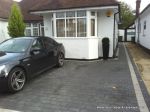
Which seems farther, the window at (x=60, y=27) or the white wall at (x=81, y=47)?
the window at (x=60, y=27)

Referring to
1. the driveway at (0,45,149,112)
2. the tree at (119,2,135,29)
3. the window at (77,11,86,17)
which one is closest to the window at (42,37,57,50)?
the driveway at (0,45,149,112)

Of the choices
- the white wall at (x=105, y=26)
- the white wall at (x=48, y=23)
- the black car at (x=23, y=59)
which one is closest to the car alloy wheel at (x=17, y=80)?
the black car at (x=23, y=59)

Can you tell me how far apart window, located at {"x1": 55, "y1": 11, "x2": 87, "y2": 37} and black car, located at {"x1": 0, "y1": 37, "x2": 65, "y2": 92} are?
8.69 feet

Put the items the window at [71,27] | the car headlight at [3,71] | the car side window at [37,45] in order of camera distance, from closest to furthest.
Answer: the car headlight at [3,71] → the car side window at [37,45] → the window at [71,27]

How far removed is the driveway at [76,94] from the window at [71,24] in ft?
12.6

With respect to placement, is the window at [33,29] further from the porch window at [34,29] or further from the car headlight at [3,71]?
the car headlight at [3,71]

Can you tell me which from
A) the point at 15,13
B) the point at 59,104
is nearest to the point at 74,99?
the point at 59,104

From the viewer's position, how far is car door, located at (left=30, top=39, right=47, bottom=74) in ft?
21.5

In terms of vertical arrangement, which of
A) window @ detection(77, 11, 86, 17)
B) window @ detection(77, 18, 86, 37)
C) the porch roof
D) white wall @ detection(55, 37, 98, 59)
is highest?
the porch roof

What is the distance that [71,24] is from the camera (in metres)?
11.0

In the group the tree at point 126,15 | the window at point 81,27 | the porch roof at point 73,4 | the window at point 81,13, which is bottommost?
the window at point 81,27

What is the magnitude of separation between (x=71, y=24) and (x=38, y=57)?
4.71 m

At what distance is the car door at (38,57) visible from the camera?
21.5 ft

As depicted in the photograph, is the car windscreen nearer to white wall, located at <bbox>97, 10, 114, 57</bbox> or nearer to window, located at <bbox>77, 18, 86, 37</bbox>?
window, located at <bbox>77, 18, 86, 37</bbox>
